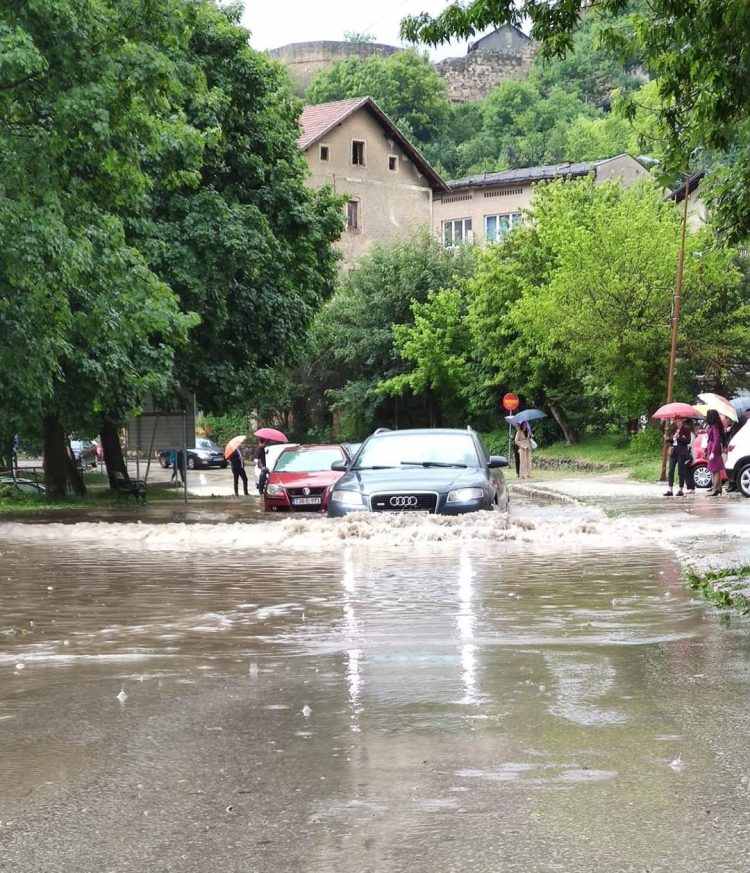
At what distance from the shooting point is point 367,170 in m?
80.1

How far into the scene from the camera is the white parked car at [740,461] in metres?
30.4

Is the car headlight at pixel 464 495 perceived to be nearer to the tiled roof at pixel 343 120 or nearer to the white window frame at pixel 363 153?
the tiled roof at pixel 343 120

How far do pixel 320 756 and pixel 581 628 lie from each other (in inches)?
173

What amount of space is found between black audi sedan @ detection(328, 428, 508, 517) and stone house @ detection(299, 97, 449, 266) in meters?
57.5

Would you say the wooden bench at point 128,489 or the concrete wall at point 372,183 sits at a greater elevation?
the concrete wall at point 372,183

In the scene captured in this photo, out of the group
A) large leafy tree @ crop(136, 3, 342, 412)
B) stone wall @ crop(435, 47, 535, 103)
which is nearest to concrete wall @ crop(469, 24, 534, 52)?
stone wall @ crop(435, 47, 535, 103)

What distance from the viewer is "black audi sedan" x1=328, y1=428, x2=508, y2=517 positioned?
Result: 18.0 metres

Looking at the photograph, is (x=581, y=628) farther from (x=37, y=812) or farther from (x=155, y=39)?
(x=155, y=39)

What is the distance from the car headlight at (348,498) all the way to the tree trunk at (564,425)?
42.5 metres

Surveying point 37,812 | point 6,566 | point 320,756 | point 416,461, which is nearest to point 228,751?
point 320,756

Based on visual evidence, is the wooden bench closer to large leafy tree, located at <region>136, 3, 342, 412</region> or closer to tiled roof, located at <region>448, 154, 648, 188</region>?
large leafy tree, located at <region>136, 3, 342, 412</region>

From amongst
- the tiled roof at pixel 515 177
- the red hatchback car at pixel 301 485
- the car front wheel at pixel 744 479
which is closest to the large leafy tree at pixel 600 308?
the car front wheel at pixel 744 479

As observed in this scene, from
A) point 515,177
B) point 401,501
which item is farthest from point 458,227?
point 401,501

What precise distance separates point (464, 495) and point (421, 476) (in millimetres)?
777
